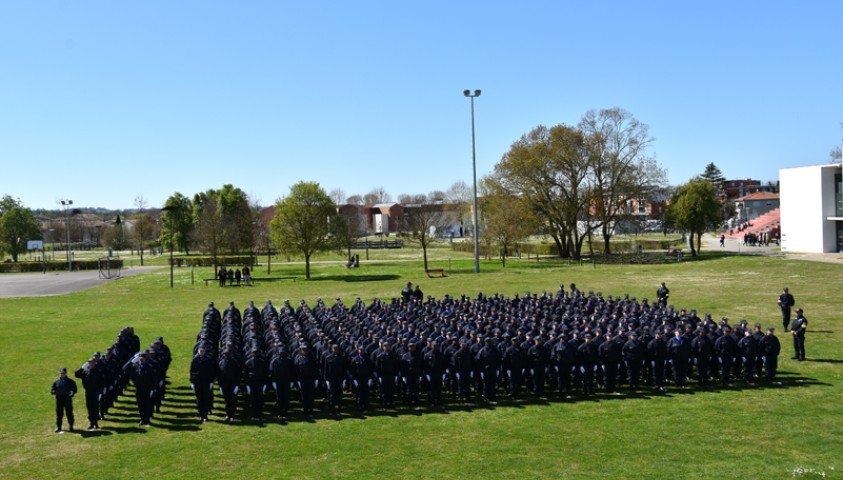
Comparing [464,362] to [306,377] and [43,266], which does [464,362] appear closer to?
[306,377]

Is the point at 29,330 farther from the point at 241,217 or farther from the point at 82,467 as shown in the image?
the point at 241,217

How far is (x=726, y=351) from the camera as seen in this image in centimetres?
1647

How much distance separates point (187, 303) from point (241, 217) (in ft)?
115

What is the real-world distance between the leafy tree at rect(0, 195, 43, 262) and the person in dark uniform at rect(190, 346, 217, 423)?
71276mm

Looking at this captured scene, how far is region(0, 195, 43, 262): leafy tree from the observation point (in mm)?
76794

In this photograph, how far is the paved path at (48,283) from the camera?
145 feet

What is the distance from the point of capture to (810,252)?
2112 inches

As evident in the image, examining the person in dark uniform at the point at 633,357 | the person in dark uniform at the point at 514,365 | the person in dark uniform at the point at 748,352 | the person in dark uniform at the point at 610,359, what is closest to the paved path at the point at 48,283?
the person in dark uniform at the point at 514,365

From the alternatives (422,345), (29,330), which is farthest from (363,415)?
(29,330)

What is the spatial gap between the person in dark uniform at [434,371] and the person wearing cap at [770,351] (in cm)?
788

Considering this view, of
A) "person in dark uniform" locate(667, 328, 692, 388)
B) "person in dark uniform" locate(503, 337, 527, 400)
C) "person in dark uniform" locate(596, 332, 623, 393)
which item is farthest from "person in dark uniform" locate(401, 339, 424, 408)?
"person in dark uniform" locate(667, 328, 692, 388)

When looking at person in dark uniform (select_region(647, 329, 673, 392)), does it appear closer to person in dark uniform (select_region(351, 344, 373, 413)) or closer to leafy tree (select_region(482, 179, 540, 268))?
person in dark uniform (select_region(351, 344, 373, 413))

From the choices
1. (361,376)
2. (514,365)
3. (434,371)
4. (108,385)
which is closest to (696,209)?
(514,365)

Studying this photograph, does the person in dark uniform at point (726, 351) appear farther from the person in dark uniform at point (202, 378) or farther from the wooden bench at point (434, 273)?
the wooden bench at point (434, 273)
